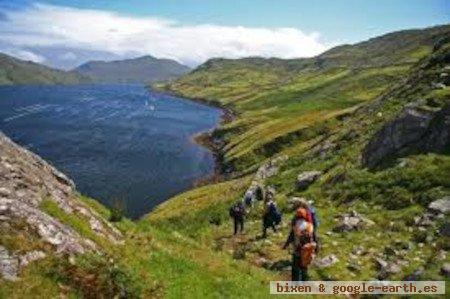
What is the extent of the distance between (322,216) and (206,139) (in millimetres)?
120967

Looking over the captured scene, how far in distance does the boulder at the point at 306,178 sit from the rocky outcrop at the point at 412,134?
15.9 ft

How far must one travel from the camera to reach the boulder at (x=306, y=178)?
5181 cm

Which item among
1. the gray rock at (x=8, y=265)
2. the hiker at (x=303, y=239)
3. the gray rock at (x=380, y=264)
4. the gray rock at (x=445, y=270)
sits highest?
the gray rock at (x=8, y=265)

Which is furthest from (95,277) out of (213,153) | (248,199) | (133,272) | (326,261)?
(213,153)

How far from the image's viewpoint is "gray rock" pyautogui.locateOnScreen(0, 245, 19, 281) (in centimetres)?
1513

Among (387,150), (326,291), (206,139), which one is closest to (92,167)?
(206,139)

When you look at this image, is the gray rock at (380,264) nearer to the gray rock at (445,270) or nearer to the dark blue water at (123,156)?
the gray rock at (445,270)

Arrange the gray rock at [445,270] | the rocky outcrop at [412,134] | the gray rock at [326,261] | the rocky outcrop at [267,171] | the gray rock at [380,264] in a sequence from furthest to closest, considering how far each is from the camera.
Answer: the rocky outcrop at [267,171] → the rocky outcrop at [412,134] → the gray rock at [326,261] → the gray rock at [380,264] → the gray rock at [445,270]

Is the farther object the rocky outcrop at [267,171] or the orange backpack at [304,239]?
the rocky outcrop at [267,171]

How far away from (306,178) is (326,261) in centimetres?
2211

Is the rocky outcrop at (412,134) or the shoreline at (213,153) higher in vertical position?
the rocky outcrop at (412,134)

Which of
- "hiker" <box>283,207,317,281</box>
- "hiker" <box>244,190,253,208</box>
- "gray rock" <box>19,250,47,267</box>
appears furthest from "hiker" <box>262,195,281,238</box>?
"gray rock" <box>19,250,47,267</box>

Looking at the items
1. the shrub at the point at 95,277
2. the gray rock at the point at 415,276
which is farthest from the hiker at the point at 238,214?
the shrub at the point at 95,277

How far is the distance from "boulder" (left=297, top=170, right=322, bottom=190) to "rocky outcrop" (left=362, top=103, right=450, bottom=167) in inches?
191
